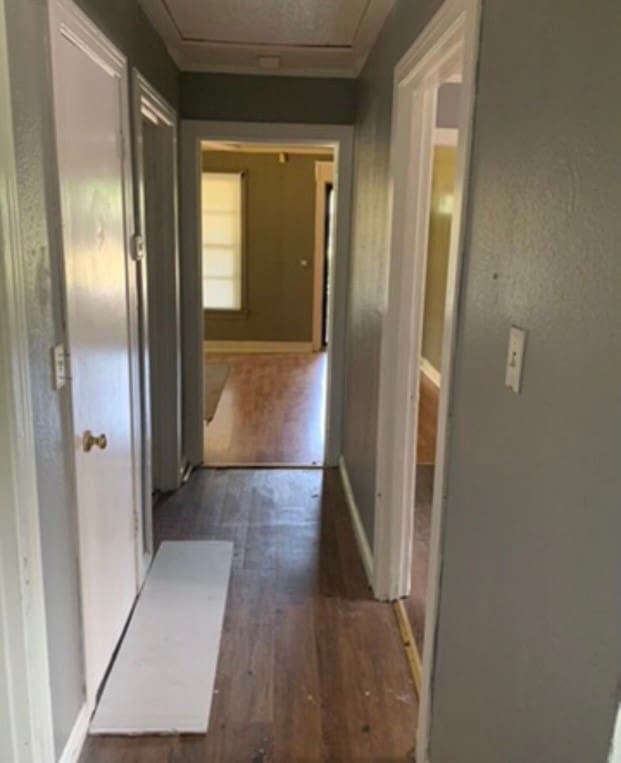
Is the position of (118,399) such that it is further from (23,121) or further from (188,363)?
(188,363)

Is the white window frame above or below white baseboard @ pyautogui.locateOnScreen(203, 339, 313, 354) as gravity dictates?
above

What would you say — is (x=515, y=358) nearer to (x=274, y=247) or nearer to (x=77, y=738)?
(x=77, y=738)

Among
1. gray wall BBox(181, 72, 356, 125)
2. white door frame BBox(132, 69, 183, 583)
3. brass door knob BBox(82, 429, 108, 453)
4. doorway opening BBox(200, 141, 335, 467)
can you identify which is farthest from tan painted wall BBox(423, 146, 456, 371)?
brass door knob BBox(82, 429, 108, 453)

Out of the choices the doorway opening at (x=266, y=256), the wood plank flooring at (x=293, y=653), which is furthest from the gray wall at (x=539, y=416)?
the doorway opening at (x=266, y=256)

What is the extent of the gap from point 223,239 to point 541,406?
7.25 m

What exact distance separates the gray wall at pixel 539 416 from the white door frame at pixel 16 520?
0.97 metres

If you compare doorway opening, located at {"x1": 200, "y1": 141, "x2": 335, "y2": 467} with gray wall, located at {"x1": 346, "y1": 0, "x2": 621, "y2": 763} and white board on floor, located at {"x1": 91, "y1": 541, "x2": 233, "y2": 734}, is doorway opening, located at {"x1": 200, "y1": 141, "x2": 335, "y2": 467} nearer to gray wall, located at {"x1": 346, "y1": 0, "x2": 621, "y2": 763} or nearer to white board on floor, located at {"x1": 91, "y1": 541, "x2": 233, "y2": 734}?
white board on floor, located at {"x1": 91, "y1": 541, "x2": 233, "y2": 734}

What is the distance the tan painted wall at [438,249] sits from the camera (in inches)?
258

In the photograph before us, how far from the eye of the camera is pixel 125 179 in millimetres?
2305

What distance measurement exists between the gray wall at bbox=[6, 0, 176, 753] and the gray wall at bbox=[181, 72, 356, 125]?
5.83 feet

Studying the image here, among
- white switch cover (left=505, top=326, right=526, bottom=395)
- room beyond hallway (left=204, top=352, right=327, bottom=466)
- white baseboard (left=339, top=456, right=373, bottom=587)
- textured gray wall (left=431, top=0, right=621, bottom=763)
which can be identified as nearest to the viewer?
textured gray wall (left=431, top=0, right=621, bottom=763)

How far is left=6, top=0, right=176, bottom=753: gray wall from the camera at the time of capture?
54.9 inches

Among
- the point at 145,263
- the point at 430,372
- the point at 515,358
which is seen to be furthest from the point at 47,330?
the point at 430,372

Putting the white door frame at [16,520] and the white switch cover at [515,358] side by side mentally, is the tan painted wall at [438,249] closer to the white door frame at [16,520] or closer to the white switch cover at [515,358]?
the white switch cover at [515,358]
